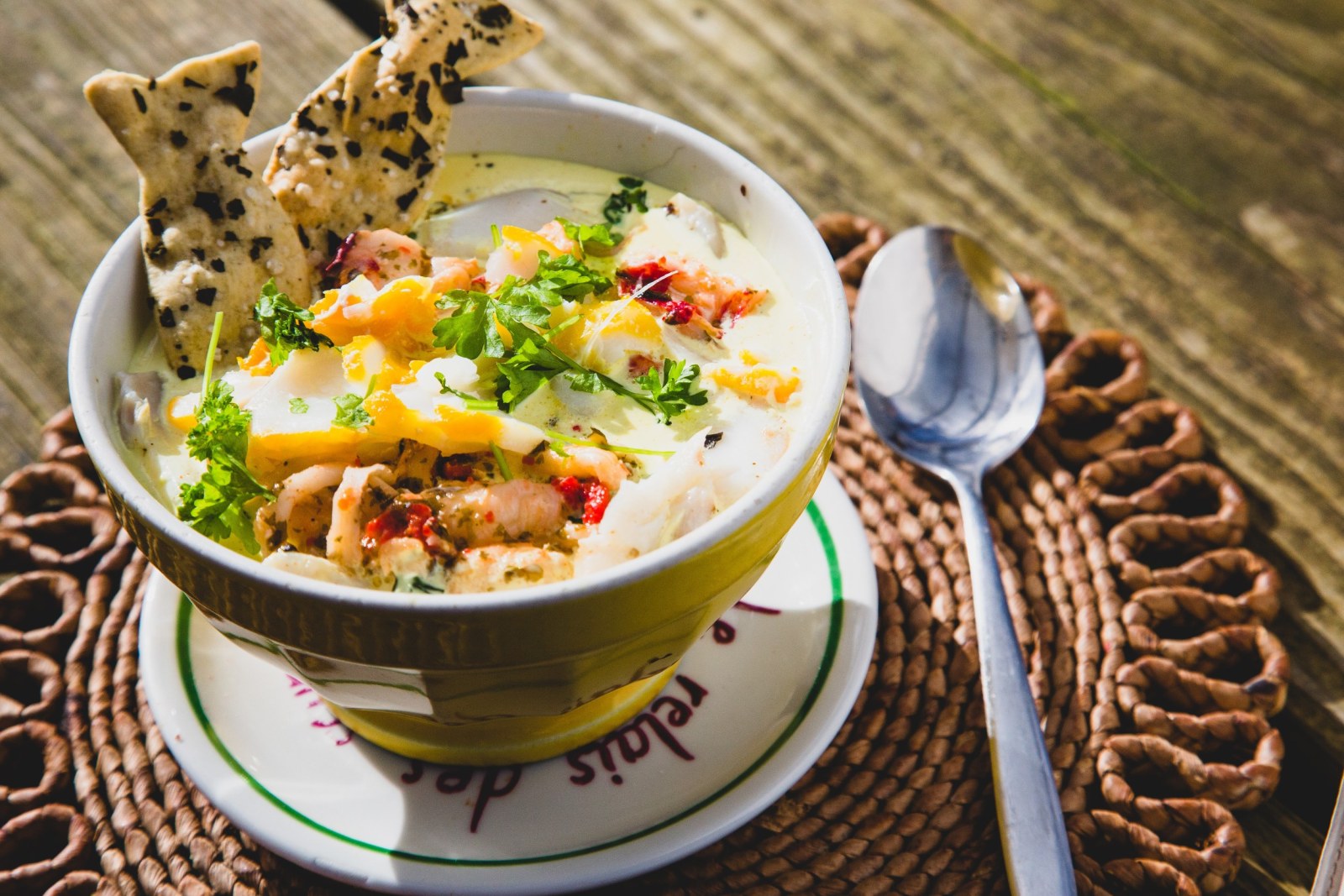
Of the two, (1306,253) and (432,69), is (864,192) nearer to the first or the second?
(1306,253)

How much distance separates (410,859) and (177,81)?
1026 millimetres

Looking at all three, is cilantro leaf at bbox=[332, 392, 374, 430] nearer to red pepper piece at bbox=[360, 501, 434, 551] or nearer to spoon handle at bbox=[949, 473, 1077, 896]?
red pepper piece at bbox=[360, 501, 434, 551]

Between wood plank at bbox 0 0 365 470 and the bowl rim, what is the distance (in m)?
0.84

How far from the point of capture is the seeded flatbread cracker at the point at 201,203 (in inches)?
58.7

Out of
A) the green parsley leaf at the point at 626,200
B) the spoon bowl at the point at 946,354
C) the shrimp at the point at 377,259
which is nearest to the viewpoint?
the shrimp at the point at 377,259

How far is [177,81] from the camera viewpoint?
5.09 feet

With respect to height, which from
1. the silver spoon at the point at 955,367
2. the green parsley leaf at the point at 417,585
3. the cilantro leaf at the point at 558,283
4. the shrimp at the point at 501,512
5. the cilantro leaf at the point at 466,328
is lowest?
the silver spoon at the point at 955,367

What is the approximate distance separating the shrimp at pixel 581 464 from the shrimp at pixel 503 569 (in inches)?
5.1

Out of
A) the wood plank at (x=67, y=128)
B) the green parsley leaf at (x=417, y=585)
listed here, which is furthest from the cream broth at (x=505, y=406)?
the wood plank at (x=67, y=128)

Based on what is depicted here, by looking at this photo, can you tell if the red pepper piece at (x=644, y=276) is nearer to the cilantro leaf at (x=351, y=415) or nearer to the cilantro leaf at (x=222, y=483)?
the cilantro leaf at (x=351, y=415)

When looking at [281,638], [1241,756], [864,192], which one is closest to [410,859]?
[281,638]

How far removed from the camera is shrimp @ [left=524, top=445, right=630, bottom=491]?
135cm

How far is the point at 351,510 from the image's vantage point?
4.13ft

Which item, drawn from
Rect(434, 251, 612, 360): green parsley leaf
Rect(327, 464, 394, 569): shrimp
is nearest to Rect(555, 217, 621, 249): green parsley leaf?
Rect(434, 251, 612, 360): green parsley leaf
